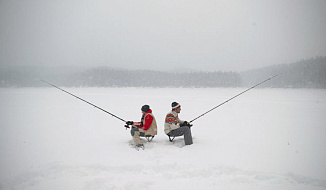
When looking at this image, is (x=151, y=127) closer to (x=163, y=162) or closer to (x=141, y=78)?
(x=163, y=162)

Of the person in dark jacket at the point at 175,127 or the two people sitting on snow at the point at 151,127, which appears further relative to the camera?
the person in dark jacket at the point at 175,127

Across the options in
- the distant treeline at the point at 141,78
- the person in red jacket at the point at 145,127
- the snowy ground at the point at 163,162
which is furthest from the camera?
the distant treeline at the point at 141,78

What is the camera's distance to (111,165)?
504cm

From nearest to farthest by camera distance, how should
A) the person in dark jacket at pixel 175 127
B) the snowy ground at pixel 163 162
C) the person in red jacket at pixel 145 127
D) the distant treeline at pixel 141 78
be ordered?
the snowy ground at pixel 163 162 → the person in red jacket at pixel 145 127 → the person in dark jacket at pixel 175 127 → the distant treeline at pixel 141 78

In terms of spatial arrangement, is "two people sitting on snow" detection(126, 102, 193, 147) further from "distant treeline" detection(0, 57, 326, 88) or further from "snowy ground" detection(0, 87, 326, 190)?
"distant treeline" detection(0, 57, 326, 88)

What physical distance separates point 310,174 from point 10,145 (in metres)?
9.74

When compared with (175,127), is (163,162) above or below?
below

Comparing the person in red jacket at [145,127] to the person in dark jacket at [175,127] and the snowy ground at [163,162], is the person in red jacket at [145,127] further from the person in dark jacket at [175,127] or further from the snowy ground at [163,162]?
the person in dark jacket at [175,127]

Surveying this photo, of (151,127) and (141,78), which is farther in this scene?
(141,78)

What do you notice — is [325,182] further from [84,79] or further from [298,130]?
[84,79]

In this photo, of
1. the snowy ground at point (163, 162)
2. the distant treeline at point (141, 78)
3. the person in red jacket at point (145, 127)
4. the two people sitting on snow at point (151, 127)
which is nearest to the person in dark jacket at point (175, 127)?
the two people sitting on snow at point (151, 127)

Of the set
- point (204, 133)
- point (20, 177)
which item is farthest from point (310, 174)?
point (20, 177)

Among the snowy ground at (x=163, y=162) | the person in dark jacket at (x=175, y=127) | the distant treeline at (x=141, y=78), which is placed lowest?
the snowy ground at (x=163, y=162)

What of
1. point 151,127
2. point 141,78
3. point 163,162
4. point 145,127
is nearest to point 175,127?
point 151,127
